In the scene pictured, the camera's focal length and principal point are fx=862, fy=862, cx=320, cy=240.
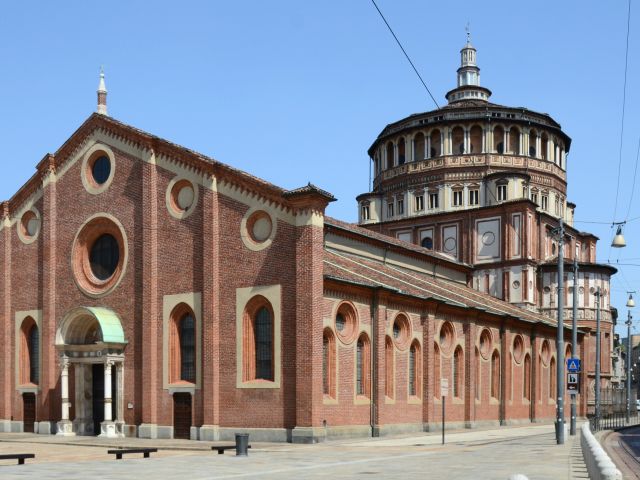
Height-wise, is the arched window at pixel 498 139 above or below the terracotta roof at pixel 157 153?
above

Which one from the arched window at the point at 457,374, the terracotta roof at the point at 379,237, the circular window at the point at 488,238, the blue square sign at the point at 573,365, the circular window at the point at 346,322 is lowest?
the arched window at the point at 457,374

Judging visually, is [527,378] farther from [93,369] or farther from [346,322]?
[93,369]

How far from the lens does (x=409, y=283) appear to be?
43.1 meters

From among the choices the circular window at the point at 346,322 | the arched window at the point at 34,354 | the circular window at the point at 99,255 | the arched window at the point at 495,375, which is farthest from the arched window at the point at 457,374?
the arched window at the point at 34,354

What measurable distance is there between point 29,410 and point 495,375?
979 inches

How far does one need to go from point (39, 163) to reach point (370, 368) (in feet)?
63.1

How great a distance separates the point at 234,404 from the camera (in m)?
33.3

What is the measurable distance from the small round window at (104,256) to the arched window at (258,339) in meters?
8.36

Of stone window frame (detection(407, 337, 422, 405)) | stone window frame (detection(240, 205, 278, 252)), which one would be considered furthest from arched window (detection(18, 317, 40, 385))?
stone window frame (detection(407, 337, 422, 405))

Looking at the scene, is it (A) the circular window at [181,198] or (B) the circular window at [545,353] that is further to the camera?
(B) the circular window at [545,353]

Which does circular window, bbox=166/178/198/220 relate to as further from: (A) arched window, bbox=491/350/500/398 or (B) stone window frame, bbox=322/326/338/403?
(A) arched window, bbox=491/350/500/398

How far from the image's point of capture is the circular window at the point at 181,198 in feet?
118

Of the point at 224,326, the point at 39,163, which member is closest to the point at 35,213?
the point at 39,163

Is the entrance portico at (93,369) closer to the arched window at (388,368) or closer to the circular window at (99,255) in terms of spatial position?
the circular window at (99,255)
